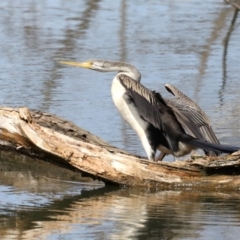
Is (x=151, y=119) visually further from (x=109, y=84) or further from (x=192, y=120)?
(x=109, y=84)

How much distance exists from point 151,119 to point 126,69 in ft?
2.00

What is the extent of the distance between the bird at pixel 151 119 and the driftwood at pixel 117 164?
1.23ft

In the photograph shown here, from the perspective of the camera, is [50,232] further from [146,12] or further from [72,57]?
[146,12]

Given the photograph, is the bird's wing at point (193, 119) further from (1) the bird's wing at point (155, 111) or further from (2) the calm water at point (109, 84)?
(2) the calm water at point (109, 84)

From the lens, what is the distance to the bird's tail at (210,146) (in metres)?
7.11

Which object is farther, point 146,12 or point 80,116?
point 146,12

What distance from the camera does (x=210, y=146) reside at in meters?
7.21

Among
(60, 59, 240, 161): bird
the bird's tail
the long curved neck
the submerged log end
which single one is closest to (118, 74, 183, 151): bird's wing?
(60, 59, 240, 161): bird

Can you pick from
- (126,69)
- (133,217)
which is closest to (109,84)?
(126,69)

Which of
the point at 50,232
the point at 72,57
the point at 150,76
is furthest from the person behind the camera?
the point at 72,57

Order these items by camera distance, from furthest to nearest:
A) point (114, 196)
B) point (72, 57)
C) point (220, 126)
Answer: point (72, 57) → point (220, 126) → point (114, 196)

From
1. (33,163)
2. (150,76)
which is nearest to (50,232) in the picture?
(33,163)

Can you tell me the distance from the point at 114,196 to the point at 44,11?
8.34m

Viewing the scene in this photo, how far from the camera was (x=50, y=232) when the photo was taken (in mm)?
6039
